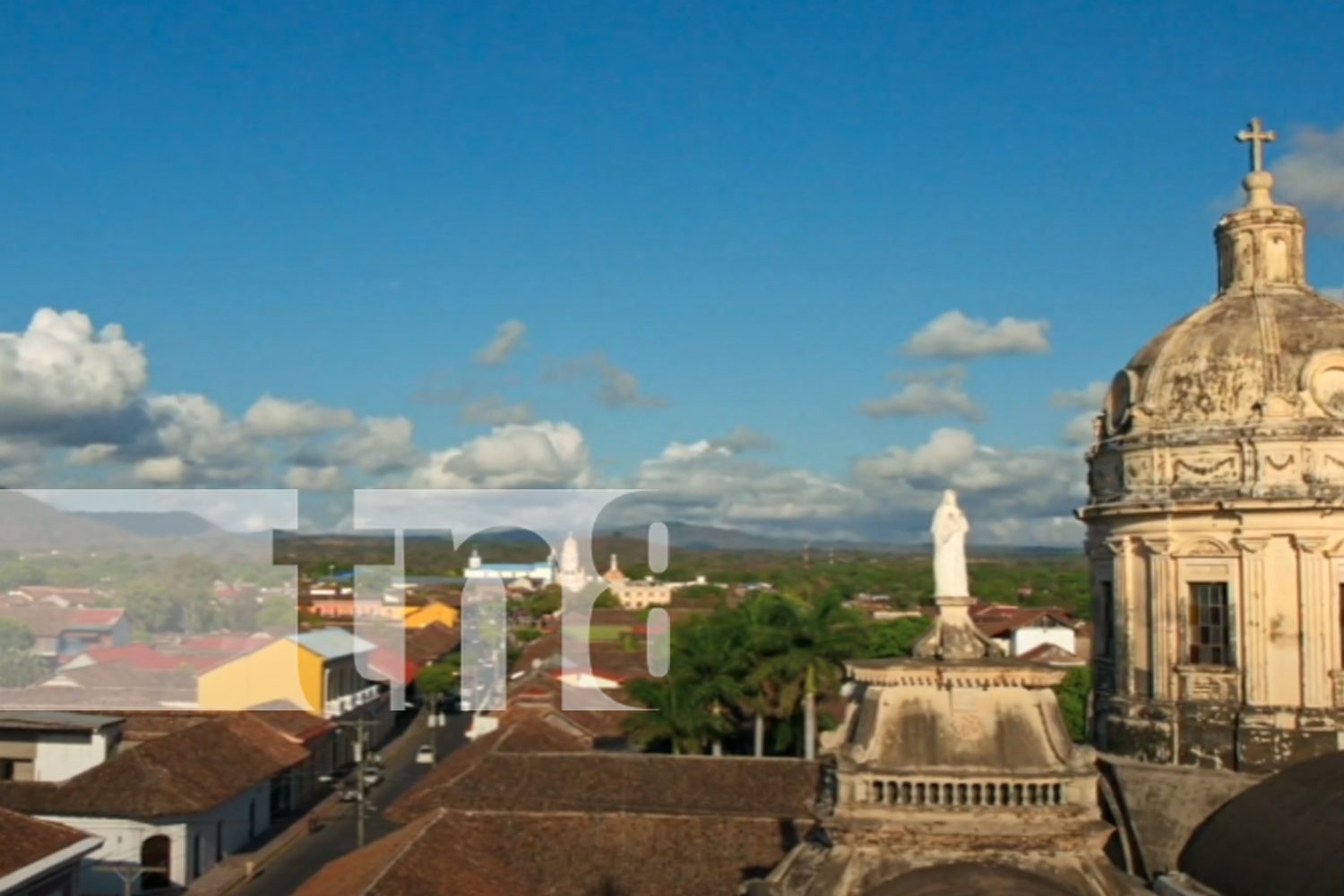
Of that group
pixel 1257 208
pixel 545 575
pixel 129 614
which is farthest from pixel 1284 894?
pixel 545 575

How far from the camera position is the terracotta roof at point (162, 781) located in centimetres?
3095

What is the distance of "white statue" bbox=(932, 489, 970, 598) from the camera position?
14.0m

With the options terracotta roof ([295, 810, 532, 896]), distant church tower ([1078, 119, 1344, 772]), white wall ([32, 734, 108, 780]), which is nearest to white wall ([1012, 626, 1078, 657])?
white wall ([32, 734, 108, 780])

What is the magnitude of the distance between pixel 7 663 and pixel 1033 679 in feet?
120

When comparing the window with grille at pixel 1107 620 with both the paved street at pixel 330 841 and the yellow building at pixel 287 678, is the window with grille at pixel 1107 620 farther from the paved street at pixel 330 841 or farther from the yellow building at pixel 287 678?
the yellow building at pixel 287 678

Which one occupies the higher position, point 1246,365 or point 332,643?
point 1246,365

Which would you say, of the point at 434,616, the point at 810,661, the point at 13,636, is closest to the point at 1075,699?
the point at 810,661

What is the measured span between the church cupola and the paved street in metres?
23.6

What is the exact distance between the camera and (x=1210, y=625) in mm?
16625

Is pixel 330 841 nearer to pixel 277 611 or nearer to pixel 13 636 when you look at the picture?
pixel 13 636

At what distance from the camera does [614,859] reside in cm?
2423

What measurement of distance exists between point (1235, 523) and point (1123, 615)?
6.00 feet

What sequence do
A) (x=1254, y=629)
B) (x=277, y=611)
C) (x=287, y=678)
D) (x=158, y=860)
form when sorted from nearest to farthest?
(x=1254, y=629) < (x=158, y=860) < (x=287, y=678) < (x=277, y=611)

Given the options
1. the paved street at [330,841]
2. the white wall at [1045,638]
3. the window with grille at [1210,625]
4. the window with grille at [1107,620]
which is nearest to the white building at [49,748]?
the paved street at [330,841]
